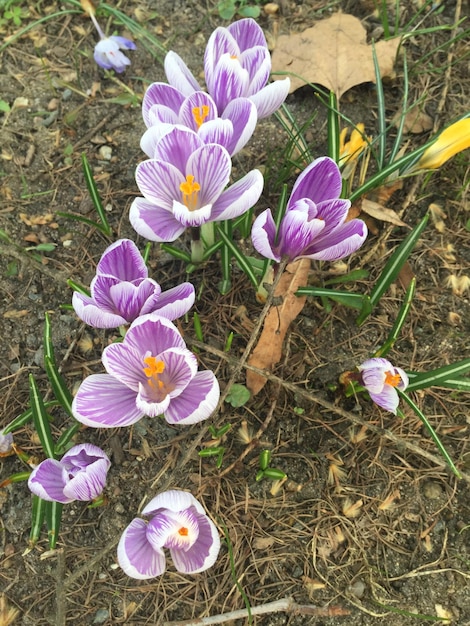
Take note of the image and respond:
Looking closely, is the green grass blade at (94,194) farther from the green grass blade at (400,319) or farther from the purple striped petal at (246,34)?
the green grass blade at (400,319)

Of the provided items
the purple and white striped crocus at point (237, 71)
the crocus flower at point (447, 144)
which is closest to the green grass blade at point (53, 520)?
the purple and white striped crocus at point (237, 71)

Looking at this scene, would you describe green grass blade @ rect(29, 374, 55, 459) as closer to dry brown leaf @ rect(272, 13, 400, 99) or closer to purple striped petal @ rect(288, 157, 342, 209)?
purple striped petal @ rect(288, 157, 342, 209)

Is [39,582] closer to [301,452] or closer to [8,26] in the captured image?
[301,452]

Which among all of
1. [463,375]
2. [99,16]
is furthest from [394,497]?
[99,16]

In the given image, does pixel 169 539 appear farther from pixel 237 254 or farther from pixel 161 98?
pixel 161 98

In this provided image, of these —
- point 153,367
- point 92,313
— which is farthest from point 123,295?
point 153,367

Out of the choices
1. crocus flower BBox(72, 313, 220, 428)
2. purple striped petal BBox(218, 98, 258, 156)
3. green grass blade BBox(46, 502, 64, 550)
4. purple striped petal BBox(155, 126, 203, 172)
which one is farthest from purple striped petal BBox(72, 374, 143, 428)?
purple striped petal BBox(218, 98, 258, 156)
